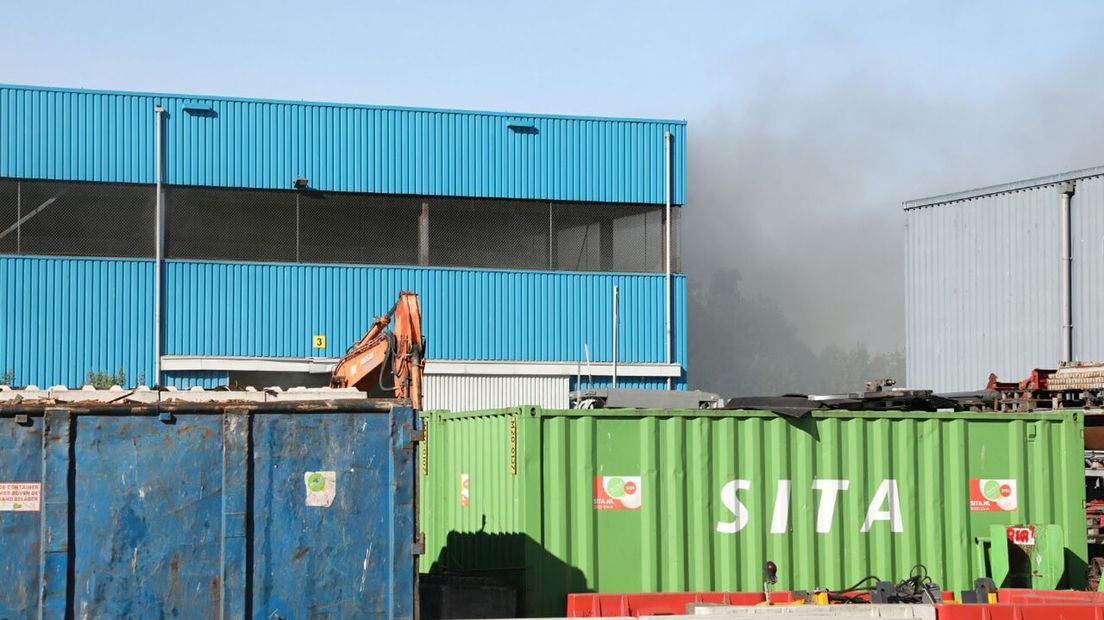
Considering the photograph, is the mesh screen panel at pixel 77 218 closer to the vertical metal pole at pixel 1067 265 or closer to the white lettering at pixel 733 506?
the white lettering at pixel 733 506

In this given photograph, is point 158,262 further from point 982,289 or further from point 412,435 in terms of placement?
point 412,435

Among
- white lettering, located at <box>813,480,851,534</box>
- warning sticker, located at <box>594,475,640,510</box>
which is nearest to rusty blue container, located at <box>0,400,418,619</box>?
warning sticker, located at <box>594,475,640,510</box>

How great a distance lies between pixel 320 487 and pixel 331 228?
1871 cm

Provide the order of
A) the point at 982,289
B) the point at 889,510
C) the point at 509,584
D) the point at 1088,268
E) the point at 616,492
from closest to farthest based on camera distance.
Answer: the point at 509,584
the point at 616,492
the point at 889,510
the point at 1088,268
the point at 982,289

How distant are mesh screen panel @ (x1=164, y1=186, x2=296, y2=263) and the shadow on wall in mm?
16014

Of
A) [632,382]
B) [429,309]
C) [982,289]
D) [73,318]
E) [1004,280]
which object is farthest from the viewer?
[982,289]

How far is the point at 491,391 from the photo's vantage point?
1131 inches

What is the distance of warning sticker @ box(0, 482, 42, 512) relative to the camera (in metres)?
9.90

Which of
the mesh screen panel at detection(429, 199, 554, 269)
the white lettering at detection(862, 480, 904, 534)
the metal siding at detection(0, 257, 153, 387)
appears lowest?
the white lettering at detection(862, 480, 904, 534)

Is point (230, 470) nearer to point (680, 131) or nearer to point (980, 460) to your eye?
point (980, 460)

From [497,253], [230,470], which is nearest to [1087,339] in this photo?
[497,253]

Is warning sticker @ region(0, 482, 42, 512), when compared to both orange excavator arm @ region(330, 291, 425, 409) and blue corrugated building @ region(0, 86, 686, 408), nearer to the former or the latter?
orange excavator arm @ region(330, 291, 425, 409)

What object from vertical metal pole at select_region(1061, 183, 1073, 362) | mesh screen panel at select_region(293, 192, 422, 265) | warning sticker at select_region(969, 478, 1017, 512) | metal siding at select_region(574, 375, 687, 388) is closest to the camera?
warning sticker at select_region(969, 478, 1017, 512)

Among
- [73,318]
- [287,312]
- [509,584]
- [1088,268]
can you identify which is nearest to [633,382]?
[287,312]
